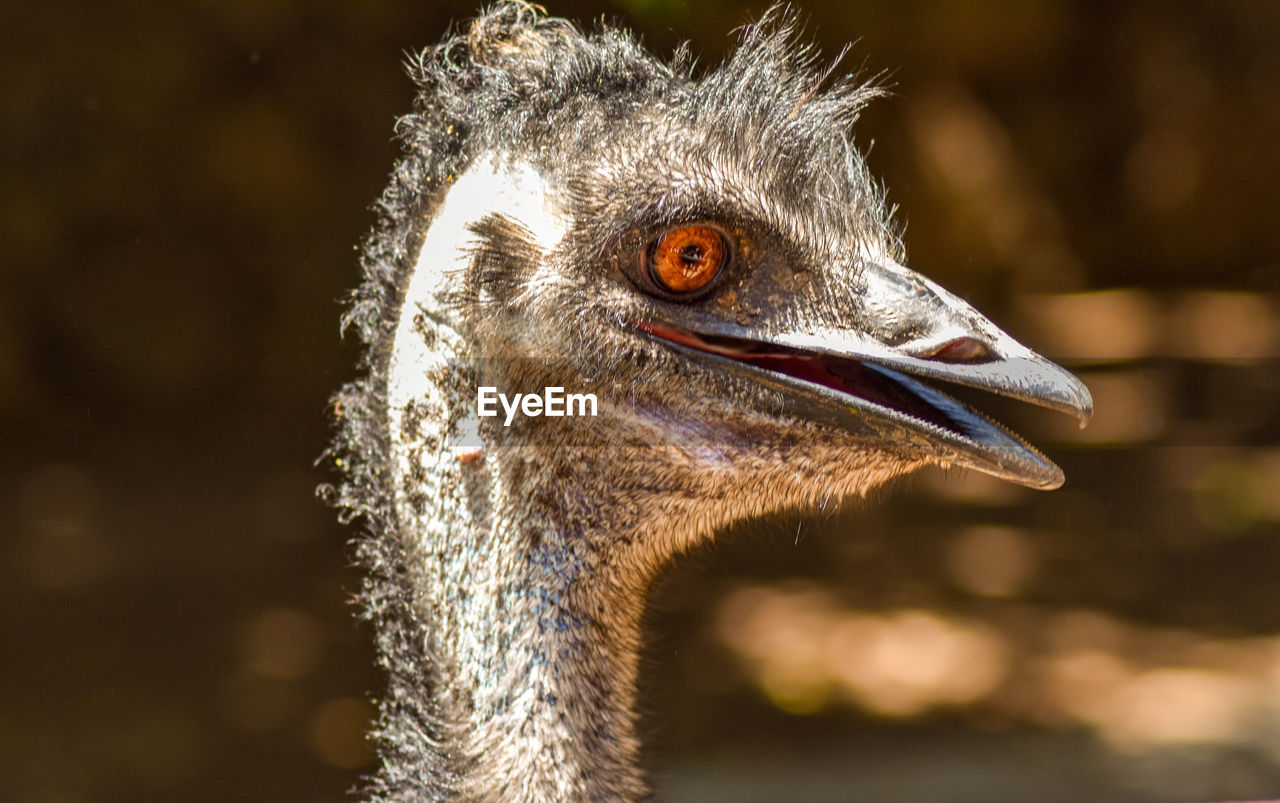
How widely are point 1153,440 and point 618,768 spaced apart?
10.3 ft

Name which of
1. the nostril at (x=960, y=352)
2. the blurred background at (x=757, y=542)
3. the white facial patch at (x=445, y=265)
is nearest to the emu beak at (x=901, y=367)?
the nostril at (x=960, y=352)

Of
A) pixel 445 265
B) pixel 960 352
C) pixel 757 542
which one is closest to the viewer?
pixel 960 352

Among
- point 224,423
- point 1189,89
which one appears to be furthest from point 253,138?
point 1189,89

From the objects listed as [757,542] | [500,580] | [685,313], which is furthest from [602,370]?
[757,542]

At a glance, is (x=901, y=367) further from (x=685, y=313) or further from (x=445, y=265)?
(x=445, y=265)

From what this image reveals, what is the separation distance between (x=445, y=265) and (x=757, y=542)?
115cm

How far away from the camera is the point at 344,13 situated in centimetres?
246

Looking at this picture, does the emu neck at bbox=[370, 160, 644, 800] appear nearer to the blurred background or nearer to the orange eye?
the orange eye

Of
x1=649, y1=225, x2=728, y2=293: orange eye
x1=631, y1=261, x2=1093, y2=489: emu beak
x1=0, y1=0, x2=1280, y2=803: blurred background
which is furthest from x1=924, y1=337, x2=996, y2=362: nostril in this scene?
x1=0, y1=0, x2=1280, y2=803: blurred background

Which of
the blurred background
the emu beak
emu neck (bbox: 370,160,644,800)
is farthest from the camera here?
the blurred background

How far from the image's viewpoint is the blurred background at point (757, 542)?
8.39 feet

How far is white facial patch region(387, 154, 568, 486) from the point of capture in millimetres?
1131

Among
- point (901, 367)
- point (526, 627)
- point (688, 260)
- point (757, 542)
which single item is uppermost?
point (757, 542)

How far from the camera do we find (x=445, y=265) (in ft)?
3.89
